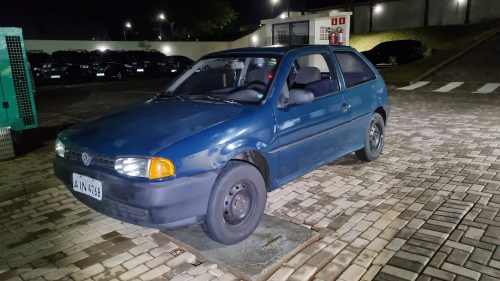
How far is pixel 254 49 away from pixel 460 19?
34027mm

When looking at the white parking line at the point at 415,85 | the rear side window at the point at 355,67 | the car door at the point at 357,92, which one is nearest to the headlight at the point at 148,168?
the car door at the point at 357,92

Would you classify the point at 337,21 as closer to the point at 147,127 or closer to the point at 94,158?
the point at 147,127

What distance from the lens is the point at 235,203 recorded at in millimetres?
3197

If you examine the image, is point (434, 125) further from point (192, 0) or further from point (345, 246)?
point (192, 0)

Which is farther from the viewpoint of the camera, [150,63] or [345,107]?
[150,63]

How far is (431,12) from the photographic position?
33.0 meters

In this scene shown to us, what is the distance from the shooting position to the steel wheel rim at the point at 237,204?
3.14 metres

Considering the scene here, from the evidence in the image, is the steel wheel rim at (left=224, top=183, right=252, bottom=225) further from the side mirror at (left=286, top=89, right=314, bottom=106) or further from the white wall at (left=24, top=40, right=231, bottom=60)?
the white wall at (left=24, top=40, right=231, bottom=60)

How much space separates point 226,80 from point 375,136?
2.40 m

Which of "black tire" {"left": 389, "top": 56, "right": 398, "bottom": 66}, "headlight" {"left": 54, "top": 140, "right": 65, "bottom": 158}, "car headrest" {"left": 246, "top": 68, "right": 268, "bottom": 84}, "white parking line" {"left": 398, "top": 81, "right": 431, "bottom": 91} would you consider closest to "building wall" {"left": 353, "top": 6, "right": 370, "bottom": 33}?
"black tire" {"left": 389, "top": 56, "right": 398, "bottom": 66}

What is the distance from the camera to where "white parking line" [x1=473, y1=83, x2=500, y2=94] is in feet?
40.3

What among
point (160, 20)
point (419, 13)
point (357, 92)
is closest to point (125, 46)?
point (160, 20)

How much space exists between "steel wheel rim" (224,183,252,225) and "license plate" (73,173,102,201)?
103 centimetres

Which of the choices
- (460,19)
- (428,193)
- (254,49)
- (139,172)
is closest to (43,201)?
(139,172)
